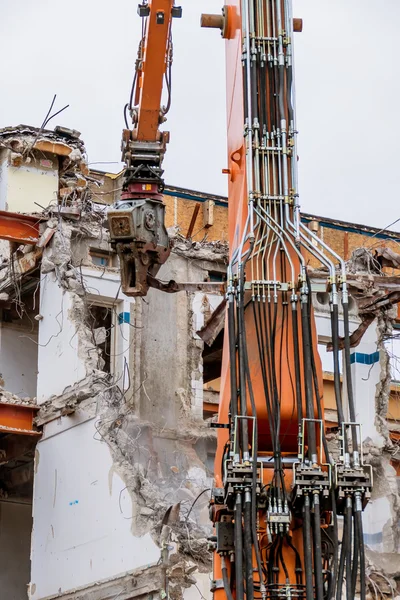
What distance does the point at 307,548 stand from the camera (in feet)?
29.6

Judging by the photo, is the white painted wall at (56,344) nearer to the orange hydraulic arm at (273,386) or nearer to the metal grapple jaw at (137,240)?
the metal grapple jaw at (137,240)

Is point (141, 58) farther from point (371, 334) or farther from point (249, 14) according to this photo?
point (371, 334)

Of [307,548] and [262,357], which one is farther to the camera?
[262,357]

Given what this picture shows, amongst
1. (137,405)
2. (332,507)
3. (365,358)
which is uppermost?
(365,358)

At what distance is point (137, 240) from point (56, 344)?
808 cm

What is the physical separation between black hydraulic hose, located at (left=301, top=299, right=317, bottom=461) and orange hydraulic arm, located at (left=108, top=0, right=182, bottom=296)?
2.41 meters

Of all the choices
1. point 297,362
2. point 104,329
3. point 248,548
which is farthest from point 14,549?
point 248,548

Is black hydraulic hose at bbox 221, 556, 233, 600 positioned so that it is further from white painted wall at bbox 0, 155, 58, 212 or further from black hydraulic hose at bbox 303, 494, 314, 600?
white painted wall at bbox 0, 155, 58, 212

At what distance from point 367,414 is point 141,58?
1056cm

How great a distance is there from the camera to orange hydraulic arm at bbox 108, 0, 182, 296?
1173 cm

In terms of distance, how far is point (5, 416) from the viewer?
19.0m

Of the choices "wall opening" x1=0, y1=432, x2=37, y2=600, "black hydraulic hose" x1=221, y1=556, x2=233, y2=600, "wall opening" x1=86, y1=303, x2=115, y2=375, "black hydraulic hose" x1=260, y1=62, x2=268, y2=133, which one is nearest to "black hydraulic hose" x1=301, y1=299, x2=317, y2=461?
"black hydraulic hose" x1=221, y1=556, x2=233, y2=600

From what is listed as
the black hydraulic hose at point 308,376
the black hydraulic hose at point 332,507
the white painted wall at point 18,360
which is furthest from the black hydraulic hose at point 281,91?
the white painted wall at point 18,360

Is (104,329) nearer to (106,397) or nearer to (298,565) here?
(106,397)
